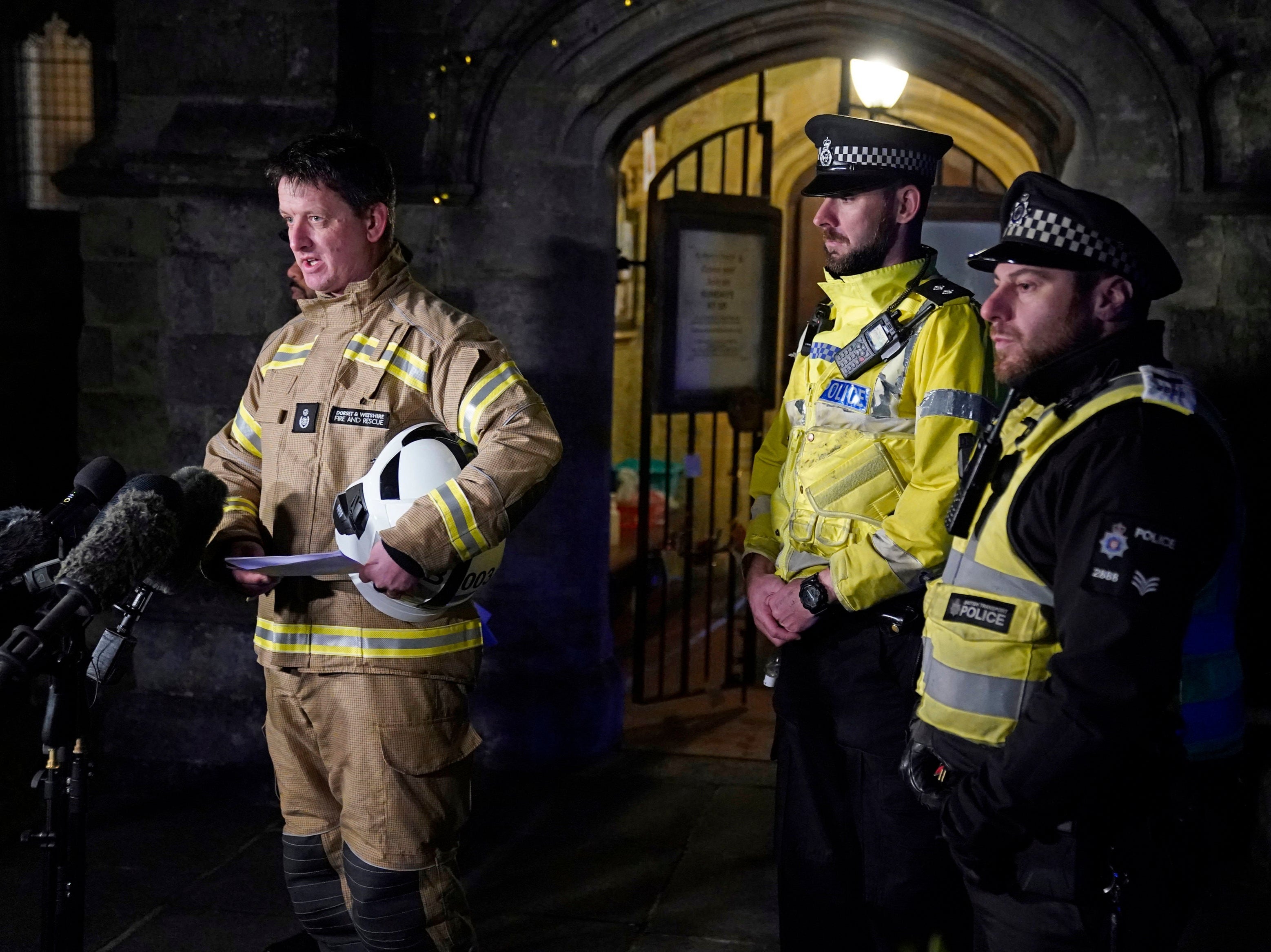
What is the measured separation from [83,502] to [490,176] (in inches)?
108

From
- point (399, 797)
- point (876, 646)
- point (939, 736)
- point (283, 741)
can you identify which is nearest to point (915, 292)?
point (876, 646)

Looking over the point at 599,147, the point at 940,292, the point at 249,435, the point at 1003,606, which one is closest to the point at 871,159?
the point at 940,292

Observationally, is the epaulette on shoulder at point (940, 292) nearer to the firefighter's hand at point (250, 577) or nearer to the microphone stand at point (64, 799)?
the firefighter's hand at point (250, 577)

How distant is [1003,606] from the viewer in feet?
6.45

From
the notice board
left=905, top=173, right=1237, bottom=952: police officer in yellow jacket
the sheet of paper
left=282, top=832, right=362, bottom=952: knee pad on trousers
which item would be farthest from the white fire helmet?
the notice board

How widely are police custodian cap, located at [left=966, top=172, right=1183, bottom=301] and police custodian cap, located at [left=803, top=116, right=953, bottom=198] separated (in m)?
0.79

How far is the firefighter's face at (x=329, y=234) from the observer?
106 inches

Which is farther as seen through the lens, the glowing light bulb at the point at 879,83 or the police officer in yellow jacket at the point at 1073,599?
the glowing light bulb at the point at 879,83

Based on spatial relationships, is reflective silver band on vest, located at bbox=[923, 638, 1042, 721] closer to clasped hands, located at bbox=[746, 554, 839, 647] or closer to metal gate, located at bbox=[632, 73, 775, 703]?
clasped hands, located at bbox=[746, 554, 839, 647]

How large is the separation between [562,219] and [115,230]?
1.78m

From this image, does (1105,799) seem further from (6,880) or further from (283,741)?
(6,880)

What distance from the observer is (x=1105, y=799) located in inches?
74.7

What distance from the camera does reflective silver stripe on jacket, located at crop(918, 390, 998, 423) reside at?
2.62 meters

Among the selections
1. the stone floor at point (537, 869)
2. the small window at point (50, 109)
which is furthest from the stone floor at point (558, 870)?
the small window at point (50, 109)
